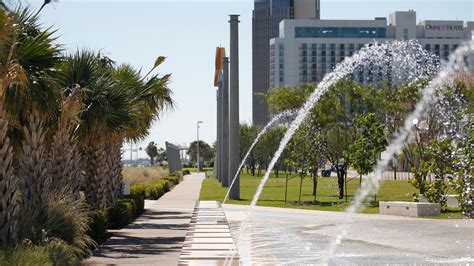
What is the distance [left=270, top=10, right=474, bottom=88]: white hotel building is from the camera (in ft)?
483

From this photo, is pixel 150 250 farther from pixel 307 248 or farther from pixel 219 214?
pixel 219 214

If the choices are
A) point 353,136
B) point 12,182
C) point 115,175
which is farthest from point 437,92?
point 12,182

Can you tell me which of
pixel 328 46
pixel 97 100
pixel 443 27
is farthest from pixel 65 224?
pixel 443 27

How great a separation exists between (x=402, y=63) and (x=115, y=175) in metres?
16.4

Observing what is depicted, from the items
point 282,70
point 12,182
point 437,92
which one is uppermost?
point 282,70

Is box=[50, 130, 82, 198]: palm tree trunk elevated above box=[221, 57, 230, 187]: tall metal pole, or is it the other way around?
box=[221, 57, 230, 187]: tall metal pole

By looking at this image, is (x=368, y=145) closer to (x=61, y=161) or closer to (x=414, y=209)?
(x=414, y=209)

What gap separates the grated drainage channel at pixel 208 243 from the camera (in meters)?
13.3

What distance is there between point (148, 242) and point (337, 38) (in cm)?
13682

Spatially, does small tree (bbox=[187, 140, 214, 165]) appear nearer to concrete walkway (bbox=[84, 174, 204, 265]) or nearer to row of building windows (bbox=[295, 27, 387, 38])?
row of building windows (bbox=[295, 27, 387, 38])

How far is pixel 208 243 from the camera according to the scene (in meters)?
16.0

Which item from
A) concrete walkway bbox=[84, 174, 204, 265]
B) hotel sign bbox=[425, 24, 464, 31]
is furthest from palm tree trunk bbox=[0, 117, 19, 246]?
hotel sign bbox=[425, 24, 464, 31]

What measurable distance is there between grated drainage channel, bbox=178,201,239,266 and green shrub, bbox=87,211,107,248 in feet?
5.98

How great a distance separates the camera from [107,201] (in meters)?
23.5
